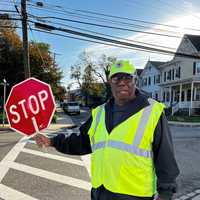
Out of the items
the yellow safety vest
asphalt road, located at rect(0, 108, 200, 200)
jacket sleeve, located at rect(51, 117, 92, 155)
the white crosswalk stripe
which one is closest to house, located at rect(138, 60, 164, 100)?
asphalt road, located at rect(0, 108, 200, 200)

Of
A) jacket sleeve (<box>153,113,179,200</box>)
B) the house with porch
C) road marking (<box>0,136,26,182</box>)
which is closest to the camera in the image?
jacket sleeve (<box>153,113,179,200</box>)

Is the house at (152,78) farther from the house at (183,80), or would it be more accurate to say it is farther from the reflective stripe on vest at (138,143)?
the reflective stripe on vest at (138,143)

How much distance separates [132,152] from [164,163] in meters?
0.28

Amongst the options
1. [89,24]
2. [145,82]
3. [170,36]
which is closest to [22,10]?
[89,24]

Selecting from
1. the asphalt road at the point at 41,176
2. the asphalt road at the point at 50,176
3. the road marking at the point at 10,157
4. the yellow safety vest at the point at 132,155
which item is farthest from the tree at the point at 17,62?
the yellow safety vest at the point at 132,155

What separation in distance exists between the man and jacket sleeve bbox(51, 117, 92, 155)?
378mm

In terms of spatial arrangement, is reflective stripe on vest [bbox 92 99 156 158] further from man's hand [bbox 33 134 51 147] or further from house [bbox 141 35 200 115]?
house [bbox 141 35 200 115]

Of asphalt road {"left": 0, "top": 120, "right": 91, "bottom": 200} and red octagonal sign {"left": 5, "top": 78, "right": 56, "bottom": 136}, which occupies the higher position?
red octagonal sign {"left": 5, "top": 78, "right": 56, "bottom": 136}

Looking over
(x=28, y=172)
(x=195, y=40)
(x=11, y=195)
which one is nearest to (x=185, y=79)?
(x=195, y=40)

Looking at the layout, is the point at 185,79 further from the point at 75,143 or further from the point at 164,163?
the point at 164,163

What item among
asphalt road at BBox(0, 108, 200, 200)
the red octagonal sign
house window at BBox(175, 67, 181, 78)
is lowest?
asphalt road at BBox(0, 108, 200, 200)

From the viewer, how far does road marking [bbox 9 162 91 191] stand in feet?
18.9

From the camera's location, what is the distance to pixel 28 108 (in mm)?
2492

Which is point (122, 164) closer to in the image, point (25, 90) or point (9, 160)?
point (25, 90)
